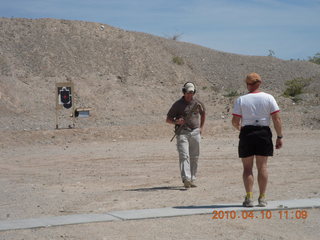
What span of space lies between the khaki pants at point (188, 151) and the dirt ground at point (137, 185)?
→ 37 cm

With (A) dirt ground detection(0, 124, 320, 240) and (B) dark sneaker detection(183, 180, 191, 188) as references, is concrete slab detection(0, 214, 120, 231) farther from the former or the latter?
(B) dark sneaker detection(183, 180, 191, 188)

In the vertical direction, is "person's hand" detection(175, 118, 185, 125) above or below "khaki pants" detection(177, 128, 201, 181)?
above

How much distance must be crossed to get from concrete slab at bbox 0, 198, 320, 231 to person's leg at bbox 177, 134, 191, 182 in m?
2.07

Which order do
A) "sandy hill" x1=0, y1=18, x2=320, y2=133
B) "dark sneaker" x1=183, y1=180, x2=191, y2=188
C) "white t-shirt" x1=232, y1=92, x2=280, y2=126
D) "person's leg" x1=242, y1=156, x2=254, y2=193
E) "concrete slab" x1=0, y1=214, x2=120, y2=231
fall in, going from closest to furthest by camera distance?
"concrete slab" x1=0, y1=214, x2=120, y2=231
"white t-shirt" x1=232, y1=92, x2=280, y2=126
"person's leg" x1=242, y1=156, x2=254, y2=193
"dark sneaker" x1=183, y1=180, x2=191, y2=188
"sandy hill" x1=0, y1=18, x2=320, y2=133

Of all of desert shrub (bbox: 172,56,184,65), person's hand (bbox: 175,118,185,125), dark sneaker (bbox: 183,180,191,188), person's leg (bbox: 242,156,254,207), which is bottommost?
→ dark sneaker (bbox: 183,180,191,188)

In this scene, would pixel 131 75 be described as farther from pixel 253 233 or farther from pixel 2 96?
pixel 253 233

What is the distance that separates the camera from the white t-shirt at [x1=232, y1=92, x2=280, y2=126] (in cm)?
916

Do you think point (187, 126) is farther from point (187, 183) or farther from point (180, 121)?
point (187, 183)

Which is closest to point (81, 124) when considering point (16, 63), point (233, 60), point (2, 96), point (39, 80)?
point (2, 96)

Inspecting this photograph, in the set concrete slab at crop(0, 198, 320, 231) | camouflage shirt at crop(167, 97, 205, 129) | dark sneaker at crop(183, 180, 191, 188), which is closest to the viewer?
concrete slab at crop(0, 198, 320, 231)

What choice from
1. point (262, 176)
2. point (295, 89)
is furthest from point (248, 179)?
point (295, 89)

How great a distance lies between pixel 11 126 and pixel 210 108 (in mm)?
13729
